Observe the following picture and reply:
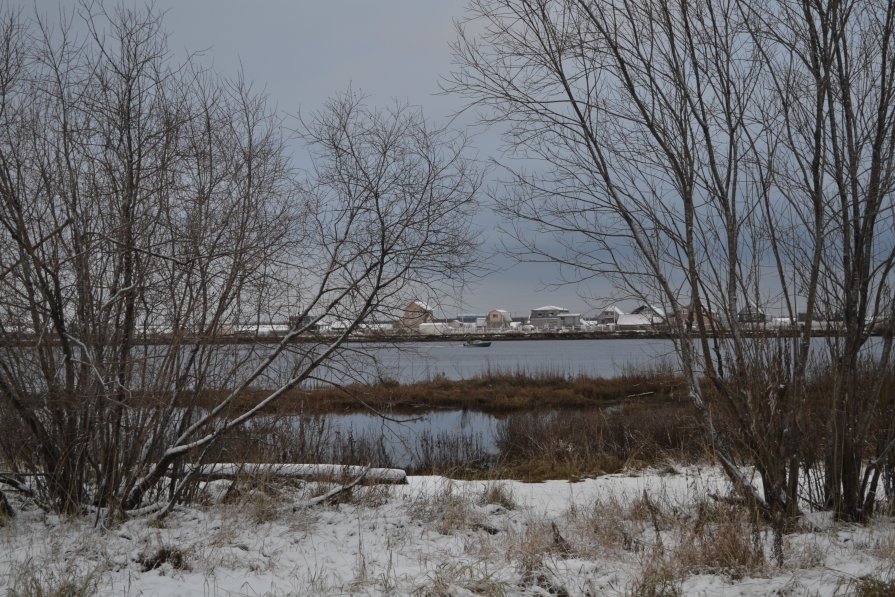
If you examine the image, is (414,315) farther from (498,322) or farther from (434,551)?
(498,322)

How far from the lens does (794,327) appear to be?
5.91m

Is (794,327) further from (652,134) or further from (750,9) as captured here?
(750,9)

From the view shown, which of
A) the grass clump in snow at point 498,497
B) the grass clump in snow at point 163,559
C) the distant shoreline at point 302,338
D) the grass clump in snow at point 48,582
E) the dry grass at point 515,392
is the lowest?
the dry grass at point 515,392

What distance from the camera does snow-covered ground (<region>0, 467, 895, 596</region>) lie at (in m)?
4.50

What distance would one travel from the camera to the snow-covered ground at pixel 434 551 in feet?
14.8

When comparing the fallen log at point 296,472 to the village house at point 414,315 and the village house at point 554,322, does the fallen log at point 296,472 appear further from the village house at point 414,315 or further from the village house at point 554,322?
the village house at point 554,322

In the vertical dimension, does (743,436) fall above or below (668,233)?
below

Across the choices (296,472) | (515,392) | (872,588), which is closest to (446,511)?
(296,472)

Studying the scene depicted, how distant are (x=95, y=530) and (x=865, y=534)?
20.3 feet

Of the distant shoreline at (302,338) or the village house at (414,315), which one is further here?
the village house at (414,315)

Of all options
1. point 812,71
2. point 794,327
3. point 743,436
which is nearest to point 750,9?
point 812,71

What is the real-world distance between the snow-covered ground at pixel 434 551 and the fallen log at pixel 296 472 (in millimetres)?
336

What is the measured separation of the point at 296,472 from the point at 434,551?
8.28 feet

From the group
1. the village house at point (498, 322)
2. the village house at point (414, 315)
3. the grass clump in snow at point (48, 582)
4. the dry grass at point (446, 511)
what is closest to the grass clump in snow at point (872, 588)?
the dry grass at point (446, 511)
